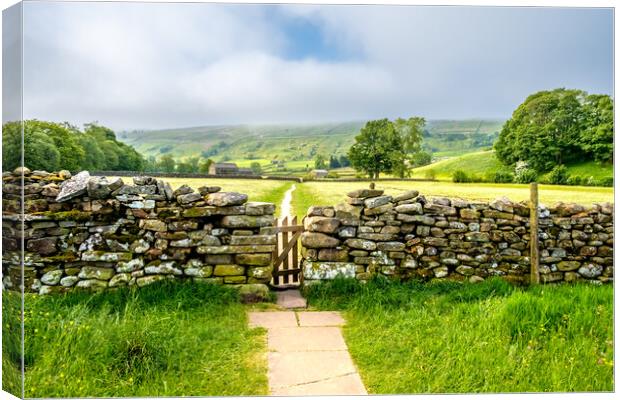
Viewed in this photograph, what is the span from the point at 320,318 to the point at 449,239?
95.0 inches

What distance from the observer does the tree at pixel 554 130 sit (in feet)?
18.0

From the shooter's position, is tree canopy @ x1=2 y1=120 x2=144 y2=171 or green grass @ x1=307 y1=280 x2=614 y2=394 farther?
green grass @ x1=307 y1=280 x2=614 y2=394

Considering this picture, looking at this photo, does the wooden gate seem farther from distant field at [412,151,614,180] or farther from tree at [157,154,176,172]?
distant field at [412,151,614,180]

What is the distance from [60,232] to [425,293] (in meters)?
4.66

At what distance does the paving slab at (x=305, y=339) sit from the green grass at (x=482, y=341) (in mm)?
156

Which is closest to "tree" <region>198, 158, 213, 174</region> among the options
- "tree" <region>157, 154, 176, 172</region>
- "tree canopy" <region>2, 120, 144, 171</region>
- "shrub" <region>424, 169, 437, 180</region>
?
"tree" <region>157, 154, 176, 172</region>

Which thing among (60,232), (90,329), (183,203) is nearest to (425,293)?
(183,203)

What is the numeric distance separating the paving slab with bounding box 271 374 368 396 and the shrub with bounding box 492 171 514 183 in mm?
4240

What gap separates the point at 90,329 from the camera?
4.33 m

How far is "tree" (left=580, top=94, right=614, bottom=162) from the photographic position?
5.36 metres

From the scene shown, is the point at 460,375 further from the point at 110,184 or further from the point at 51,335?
the point at 110,184

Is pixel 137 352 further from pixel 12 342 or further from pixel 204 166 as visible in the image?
pixel 204 166

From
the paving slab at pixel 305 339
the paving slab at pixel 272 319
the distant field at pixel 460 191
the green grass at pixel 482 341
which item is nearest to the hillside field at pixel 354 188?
the distant field at pixel 460 191

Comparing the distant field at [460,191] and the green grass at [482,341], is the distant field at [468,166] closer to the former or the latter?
the distant field at [460,191]
